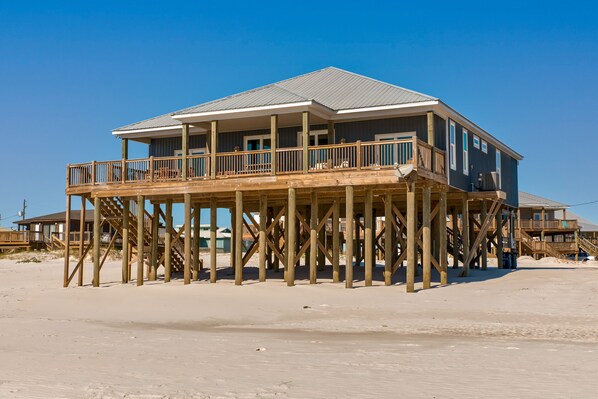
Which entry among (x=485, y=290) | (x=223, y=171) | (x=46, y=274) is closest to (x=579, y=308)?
(x=485, y=290)

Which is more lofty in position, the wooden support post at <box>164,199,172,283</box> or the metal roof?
the metal roof

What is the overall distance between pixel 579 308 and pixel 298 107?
11.3 m

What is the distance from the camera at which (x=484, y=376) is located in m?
9.25

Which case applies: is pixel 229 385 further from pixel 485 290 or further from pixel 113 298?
pixel 485 290

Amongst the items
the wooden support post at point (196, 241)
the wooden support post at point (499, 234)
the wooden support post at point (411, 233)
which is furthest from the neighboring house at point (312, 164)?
the wooden support post at point (499, 234)

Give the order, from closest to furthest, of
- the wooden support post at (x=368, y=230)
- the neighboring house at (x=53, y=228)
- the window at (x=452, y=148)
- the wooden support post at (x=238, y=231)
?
the wooden support post at (x=368, y=230), the wooden support post at (x=238, y=231), the window at (x=452, y=148), the neighboring house at (x=53, y=228)

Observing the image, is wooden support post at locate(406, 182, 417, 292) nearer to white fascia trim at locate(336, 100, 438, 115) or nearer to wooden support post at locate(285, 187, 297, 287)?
white fascia trim at locate(336, 100, 438, 115)

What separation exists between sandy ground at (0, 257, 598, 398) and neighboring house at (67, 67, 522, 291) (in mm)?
2512

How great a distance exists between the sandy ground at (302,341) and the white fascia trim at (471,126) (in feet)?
20.7

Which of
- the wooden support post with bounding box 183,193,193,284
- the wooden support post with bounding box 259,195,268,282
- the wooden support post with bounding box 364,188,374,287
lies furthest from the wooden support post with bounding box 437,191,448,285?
the wooden support post with bounding box 183,193,193,284

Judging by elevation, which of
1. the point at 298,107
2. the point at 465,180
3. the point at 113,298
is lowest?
the point at 113,298

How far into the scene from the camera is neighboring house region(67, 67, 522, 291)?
24953mm

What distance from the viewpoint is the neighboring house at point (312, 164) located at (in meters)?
25.0

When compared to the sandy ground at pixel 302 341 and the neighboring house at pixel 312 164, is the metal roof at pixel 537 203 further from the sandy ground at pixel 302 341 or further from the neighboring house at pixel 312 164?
the sandy ground at pixel 302 341
